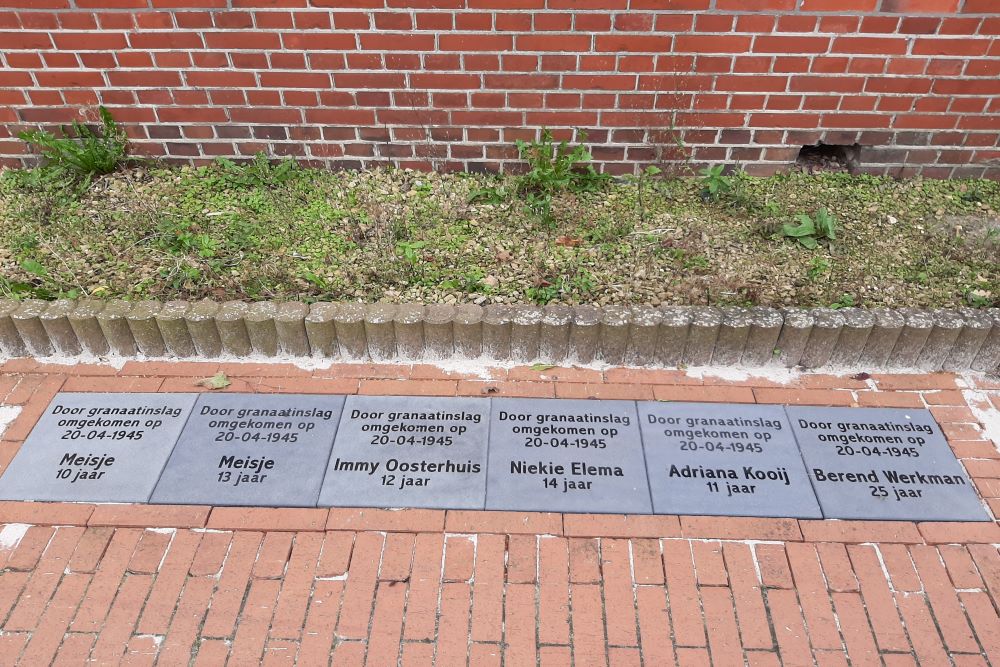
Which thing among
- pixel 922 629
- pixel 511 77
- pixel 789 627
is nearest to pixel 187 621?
pixel 789 627

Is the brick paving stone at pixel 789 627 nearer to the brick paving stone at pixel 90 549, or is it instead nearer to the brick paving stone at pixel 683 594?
the brick paving stone at pixel 683 594

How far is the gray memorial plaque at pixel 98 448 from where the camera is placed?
2.71 metres

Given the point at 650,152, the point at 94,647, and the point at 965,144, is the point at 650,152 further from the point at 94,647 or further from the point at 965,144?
the point at 94,647

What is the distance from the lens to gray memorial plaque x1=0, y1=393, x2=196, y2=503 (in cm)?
271

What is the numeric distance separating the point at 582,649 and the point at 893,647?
1087 millimetres

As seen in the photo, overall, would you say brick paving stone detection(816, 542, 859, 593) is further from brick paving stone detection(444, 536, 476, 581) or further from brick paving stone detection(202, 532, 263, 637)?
brick paving stone detection(202, 532, 263, 637)

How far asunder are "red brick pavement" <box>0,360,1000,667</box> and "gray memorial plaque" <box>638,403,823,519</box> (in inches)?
3.0

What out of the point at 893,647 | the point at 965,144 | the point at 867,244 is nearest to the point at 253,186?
the point at 867,244

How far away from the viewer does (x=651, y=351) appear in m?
3.18

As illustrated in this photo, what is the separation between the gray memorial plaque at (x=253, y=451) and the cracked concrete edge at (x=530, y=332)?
34cm

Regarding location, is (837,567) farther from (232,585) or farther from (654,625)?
(232,585)

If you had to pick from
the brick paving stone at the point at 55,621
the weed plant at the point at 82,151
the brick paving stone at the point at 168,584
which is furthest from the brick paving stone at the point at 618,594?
the weed plant at the point at 82,151

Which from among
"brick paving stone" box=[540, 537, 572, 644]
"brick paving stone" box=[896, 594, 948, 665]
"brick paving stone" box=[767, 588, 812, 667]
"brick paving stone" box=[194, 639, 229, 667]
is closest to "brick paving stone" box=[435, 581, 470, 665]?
"brick paving stone" box=[540, 537, 572, 644]

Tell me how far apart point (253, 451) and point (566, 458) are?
4.48ft
